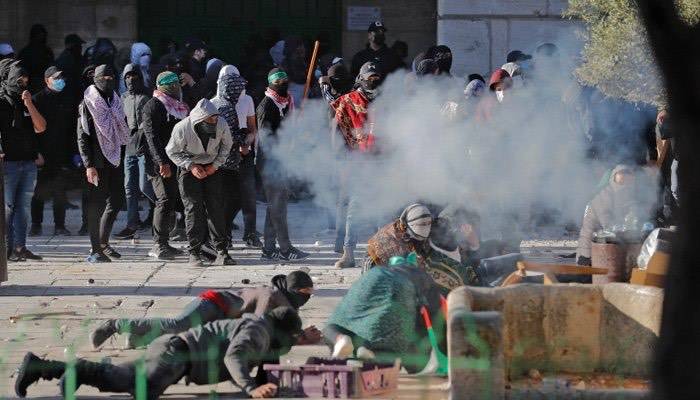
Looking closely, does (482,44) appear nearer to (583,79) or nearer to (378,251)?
(583,79)

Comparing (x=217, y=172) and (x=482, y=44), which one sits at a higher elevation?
(x=482, y=44)

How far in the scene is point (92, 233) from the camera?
1278 centimetres

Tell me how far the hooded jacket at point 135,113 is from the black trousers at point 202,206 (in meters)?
0.93

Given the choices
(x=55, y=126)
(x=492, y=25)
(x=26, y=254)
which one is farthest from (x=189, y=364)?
(x=492, y=25)

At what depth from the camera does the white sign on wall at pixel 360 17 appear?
1852 cm

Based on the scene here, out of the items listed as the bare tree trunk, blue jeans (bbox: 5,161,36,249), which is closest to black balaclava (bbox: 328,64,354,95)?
blue jeans (bbox: 5,161,36,249)

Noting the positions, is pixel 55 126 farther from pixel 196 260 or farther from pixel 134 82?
pixel 196 260

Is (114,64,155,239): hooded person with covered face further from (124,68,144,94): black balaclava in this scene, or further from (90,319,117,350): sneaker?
(90,319,117,350): sneaker

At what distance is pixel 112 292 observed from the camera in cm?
1127

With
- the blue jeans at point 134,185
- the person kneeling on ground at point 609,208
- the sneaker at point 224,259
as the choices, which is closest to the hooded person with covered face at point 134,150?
the blue jeans at point 134,185

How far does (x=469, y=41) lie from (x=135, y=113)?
207 inches

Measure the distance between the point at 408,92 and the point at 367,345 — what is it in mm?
4466

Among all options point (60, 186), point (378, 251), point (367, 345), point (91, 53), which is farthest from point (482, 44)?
point (367, 345)

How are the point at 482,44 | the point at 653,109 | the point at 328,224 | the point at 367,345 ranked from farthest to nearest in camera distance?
the point at 482,44 → the point at 328,224 → the point at 653,109 → the point at 367,345
